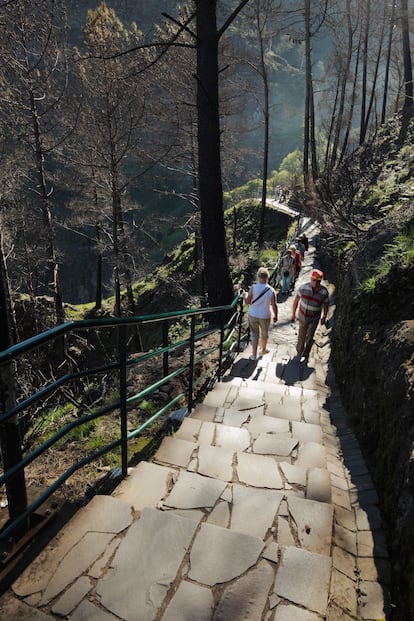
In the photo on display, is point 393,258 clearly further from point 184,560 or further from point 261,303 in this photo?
point 184,560

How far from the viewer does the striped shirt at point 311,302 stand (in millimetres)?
7020

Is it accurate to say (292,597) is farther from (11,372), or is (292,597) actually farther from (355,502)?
(11,372)

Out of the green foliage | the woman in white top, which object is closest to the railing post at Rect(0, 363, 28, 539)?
the green foliage

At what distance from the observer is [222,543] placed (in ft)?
7.46

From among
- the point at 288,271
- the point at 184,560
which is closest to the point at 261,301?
the point at 184,560

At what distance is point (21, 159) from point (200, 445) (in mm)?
11028

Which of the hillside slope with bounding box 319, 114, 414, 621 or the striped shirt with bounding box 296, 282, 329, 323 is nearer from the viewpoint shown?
the hillside slope with bounding box 319, 114, 414, 621

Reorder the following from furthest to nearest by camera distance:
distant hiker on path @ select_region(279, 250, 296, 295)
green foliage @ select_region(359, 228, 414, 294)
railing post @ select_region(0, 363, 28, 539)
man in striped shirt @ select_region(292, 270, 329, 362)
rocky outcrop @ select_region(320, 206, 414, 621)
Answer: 1. distant hiker on path @ select_region(279, 250, 296, 295)
2. man in striped shirt @ select_region(292, 270, 329, 362)
3. green foliage @ select_region(359, 228, 414, 294)
4. rocky outcrop @ select_region(320, 206, 414, 621)
5. railing post @ select_region(0, 363, 28, 539)

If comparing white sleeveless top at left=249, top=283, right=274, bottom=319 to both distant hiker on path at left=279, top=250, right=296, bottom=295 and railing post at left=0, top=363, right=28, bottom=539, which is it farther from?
distant hiker on path at left=279, top=250, right=296, bottom=295

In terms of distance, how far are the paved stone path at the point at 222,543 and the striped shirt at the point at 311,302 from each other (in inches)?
129

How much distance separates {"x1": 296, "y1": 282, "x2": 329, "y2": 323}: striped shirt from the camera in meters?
7.02

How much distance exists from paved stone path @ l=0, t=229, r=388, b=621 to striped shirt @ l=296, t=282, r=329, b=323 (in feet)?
10.7

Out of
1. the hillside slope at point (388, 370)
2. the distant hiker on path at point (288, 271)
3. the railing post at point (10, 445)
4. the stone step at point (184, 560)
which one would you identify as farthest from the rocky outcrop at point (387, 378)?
the distant hiker on path at point (288, 271)

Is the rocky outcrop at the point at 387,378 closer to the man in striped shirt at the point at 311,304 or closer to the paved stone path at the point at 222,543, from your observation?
the paved stone path at the point at 222,543
